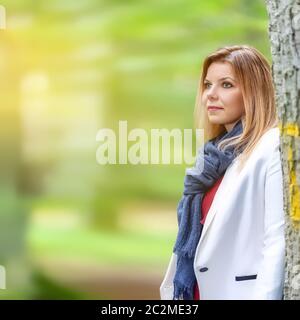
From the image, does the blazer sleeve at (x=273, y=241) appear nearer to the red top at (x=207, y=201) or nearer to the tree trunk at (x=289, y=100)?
the tree trunk at (x=289, y=100)

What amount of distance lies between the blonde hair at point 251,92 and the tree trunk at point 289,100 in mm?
288

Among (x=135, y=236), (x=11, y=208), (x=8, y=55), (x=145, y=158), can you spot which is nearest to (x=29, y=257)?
(x=11, y=208)

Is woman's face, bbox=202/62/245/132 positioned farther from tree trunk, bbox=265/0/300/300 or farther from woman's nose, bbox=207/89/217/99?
tree trunk, bbox=265/0/300/300

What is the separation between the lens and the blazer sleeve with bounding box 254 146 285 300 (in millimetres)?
1172

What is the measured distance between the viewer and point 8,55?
2.76 meters

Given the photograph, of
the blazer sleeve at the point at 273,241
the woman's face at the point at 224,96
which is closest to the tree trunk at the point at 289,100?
the blazer sleeve at the point at 273,241

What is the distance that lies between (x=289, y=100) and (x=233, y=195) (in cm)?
33

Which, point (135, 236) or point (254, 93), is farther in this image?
point (135, 236)

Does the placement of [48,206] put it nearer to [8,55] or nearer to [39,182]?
[39,182]

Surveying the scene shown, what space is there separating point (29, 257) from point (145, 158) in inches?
24.8

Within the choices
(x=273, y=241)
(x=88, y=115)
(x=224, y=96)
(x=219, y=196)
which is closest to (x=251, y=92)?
(x=224, y=96)

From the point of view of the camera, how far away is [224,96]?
1.45 metres

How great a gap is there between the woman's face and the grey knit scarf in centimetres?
2

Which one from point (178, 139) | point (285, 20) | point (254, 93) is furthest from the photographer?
point (178, 139)
